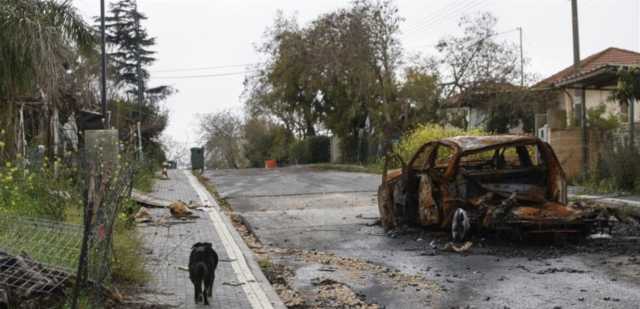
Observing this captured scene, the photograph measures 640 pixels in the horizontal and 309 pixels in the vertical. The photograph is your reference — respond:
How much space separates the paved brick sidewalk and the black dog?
0.36 ft

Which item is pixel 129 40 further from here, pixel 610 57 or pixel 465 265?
pixel 465 265

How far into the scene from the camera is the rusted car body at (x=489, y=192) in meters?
10.2

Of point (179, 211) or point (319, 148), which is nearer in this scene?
point (179, 211)

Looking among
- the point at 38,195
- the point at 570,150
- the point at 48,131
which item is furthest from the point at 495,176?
the point at 48,131

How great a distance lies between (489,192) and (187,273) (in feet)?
15.5

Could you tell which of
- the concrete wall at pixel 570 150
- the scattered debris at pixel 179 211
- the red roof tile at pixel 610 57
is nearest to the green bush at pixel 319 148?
the red roof tile at pixel 610 57

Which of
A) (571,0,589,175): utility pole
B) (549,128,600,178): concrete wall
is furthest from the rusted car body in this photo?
(549,128,600,178): concrete wall

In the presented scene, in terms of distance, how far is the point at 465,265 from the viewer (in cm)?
918

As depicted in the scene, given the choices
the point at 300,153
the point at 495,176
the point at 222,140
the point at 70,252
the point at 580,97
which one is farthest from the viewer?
the point at 222,140

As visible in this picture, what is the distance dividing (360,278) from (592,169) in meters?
11.8

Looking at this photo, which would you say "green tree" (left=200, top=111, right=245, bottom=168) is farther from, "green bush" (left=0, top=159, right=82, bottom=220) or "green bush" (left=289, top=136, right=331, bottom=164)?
"green bush" (left=0, top=159, right=82, bottom=220)

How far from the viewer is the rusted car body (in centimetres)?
1019

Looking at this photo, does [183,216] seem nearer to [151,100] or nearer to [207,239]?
→ [207,239]

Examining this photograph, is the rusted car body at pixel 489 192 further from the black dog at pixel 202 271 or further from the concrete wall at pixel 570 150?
the concrete wall at pixel 570 150
